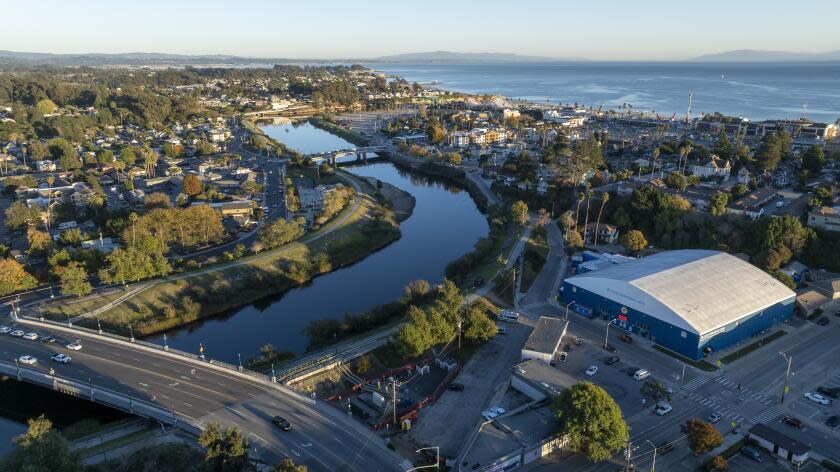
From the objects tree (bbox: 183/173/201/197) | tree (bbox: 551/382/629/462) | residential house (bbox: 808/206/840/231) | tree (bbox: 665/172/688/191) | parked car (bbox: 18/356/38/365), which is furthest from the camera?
tree (bbox: 183/173/201/197)

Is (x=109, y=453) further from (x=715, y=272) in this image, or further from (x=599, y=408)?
(x=715, y=272)

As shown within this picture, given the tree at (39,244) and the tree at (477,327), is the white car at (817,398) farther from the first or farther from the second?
the tree at (39,244)

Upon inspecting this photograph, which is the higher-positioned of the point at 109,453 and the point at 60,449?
the point at 60,449

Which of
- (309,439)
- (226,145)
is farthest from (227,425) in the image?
(226,145)

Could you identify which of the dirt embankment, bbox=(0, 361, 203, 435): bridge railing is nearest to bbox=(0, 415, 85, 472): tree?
bbox=(0, 361, 203, 435): bridge railing

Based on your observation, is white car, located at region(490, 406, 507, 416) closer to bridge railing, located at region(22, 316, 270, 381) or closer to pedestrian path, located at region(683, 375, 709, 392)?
pedestrian path, located at region(683, 375, 709, 392)

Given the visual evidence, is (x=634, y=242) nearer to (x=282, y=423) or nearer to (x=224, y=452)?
(x=282, y=423)
